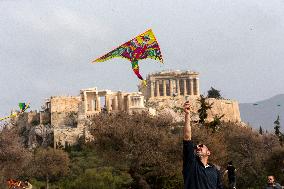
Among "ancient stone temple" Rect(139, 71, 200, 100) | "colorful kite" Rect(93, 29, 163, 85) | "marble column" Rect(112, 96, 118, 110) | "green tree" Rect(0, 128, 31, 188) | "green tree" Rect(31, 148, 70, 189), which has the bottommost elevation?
"green tree" Rect(31, 148, 70, 189)

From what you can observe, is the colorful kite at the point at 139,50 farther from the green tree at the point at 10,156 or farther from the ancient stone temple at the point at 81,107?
the ancient stone temple at the point at 81,107

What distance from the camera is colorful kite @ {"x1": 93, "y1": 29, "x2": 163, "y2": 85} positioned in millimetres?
25625

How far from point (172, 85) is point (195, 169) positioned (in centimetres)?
11039

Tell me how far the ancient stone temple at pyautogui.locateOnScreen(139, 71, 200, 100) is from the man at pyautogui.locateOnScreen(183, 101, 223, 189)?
107 m

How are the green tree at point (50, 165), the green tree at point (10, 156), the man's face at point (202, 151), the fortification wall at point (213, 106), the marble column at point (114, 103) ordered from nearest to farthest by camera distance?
the man's face at point (202, 151), the green tree at point (10, 156), the green tree at point (50, 165), the marble column at point (114, 103), the fortification wall at point (213, 106)

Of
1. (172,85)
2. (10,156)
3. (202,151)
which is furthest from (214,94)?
(202,151)

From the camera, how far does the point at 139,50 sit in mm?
25969

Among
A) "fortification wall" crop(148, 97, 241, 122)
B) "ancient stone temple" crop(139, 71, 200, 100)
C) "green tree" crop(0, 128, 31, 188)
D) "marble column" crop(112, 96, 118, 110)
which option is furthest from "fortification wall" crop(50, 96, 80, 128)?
"green tree" crop(0, 128, 31, 188)

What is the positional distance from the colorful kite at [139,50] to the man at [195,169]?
16.7 meters

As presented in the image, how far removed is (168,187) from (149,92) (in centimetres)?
7135

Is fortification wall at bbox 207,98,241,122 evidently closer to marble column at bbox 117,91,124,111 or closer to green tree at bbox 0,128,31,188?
marble column at bbox 117,91,124,111

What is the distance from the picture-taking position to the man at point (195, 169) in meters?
8.70

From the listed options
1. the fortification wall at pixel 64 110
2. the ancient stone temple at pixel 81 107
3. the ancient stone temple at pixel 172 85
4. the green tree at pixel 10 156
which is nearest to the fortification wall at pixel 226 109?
the ancient stone temple at pixel 172 85

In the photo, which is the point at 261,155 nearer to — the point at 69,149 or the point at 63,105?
the point at 69,149
